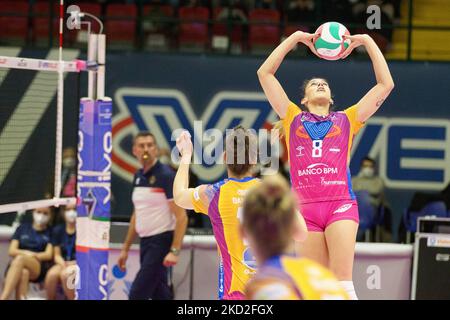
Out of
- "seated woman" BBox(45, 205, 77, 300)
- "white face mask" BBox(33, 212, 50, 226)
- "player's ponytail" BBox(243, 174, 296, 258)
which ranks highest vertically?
"player's ponytail" BBox(243, 174, 296, 258)

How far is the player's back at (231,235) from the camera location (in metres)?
5.93

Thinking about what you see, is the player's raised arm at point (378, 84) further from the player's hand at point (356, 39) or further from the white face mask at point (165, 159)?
the white face mask at point (165, 159)

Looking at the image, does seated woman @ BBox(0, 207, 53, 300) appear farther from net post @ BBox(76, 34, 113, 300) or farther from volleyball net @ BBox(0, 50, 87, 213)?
net post @ BBox(76, 34, 113, 300)

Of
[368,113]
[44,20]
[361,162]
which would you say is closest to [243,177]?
[368,113]

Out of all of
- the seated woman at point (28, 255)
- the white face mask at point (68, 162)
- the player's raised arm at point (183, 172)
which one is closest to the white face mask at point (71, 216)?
the seated woman at point (28, 255)

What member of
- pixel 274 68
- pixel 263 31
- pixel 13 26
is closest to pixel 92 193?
pixel 274 68

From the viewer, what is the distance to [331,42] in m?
7.16

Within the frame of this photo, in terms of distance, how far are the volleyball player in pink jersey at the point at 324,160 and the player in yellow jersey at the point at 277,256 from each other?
10.5ft

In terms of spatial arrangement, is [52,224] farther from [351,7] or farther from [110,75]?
[351,7]

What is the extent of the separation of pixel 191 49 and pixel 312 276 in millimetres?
11093

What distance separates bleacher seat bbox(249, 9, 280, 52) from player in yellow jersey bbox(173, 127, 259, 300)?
8.46 meters

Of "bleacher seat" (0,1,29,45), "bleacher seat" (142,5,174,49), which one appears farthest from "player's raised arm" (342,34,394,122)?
"bleacher seat" (0,1,29,45)

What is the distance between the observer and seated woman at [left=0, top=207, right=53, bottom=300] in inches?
431
